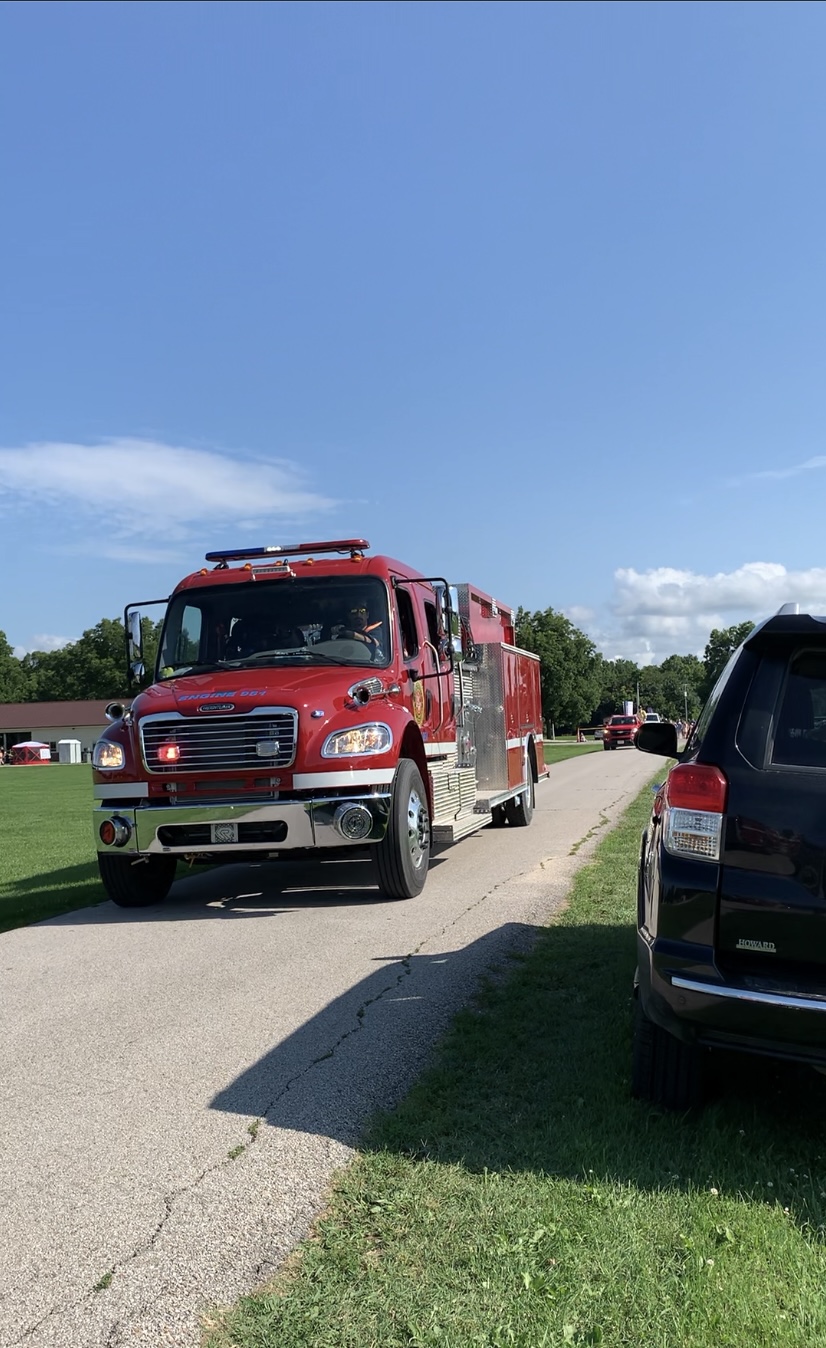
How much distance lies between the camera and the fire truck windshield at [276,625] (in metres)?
9.56

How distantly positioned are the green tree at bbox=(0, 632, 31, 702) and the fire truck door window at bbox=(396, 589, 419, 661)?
5371 inches

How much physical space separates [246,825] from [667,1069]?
16.1ft

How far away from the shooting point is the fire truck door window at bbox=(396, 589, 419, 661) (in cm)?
995

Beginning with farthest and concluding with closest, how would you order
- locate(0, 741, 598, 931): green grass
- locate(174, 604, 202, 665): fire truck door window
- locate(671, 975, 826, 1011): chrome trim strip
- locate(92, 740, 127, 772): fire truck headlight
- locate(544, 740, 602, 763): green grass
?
locate(544, 740, 602, 763): green grass < locate(174, 604, 202, 665): fire truck door window < locate(0, 741, 598, 931): green grass < locate(92, 740, 127, 772): fire truck headlight < locate(671, 975, 826, 1011): chrome trim strip

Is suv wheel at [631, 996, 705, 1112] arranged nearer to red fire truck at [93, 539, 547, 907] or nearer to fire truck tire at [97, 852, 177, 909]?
red fire truck at [93, 539, 547, 907]

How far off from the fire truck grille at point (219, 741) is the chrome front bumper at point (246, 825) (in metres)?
0.32

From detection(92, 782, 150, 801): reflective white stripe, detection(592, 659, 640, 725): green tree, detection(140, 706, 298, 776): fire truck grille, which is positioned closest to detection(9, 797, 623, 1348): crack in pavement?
detection(140, 706, 298, 776): fire truck grille

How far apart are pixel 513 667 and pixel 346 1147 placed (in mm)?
10706

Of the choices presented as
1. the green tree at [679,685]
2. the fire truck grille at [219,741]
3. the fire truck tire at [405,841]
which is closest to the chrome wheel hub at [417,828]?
the fire truck tire at [405,841]

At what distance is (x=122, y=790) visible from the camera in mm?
8680

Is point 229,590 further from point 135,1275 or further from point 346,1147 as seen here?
point 135,1275

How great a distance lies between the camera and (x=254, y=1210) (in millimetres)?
3432

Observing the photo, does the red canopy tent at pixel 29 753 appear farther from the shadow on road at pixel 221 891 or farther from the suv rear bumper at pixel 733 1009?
the suv rear bumper at pixel 733 1009

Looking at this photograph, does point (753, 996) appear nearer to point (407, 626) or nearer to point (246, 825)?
point (246, 825)
